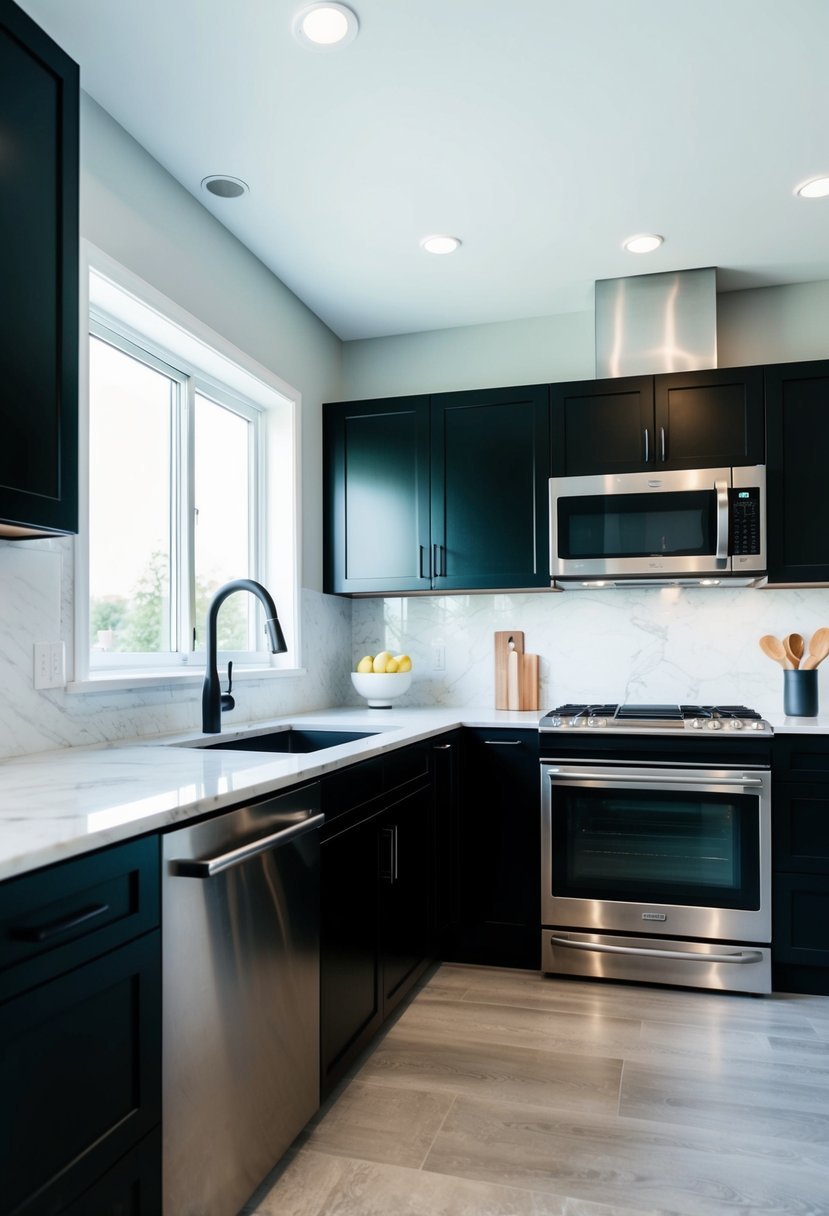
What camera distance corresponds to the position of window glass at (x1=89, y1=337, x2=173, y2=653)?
2441 millimetres

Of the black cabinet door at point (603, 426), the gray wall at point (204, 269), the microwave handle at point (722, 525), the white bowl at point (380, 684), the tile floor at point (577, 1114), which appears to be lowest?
the tile floor at point (577, 1114)

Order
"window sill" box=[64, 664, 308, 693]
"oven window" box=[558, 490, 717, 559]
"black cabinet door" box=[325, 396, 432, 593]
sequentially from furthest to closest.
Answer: "black cabinet door" box=[325, 396, 432, 593]
"oven window" box=[558, 490, 717, 559]
"window sill" box=[64, 664, 308, 693]

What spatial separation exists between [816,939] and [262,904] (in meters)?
2.07

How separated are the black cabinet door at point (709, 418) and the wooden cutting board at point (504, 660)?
99 centimetres

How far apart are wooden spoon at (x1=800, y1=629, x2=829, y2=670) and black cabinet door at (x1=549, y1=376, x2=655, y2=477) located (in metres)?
0.94

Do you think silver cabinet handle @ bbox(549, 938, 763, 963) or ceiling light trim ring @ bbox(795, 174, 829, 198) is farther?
silver cabinet handle @ bbox(549, 938, 763, 963)

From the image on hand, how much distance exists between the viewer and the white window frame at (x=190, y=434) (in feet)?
7.10

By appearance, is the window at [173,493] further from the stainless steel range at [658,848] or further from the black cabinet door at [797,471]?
the black cabinet door at [797,471]

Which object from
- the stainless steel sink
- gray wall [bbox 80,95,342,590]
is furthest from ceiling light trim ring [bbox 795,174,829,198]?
the stainless steel sink

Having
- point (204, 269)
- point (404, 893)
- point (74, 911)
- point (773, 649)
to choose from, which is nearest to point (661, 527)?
point (773, 649)

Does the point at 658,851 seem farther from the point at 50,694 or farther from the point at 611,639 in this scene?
the point at 50,694

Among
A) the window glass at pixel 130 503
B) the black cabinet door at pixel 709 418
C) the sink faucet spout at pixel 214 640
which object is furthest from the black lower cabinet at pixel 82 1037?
the black cabinet door at pixel 709 418

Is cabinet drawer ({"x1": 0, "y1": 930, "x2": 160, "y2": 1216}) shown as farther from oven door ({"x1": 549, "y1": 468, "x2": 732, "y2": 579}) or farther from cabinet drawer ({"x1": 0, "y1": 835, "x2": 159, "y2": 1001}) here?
oven door ({"x1": 549, "y1": 468, "x2": 732, "y2": 579})

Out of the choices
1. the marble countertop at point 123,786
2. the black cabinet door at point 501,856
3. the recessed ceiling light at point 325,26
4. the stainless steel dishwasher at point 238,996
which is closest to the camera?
the marble countertop at point 123,786
